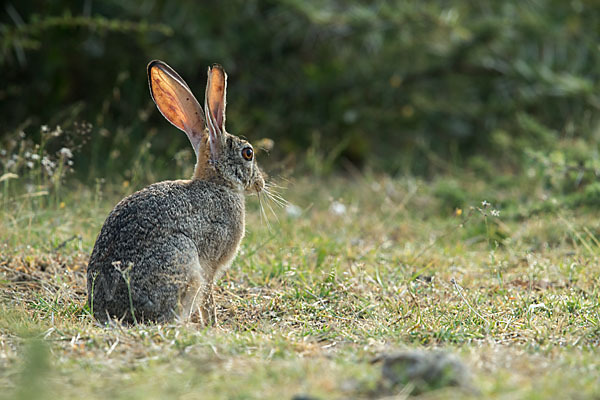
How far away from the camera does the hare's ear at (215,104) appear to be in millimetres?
4723

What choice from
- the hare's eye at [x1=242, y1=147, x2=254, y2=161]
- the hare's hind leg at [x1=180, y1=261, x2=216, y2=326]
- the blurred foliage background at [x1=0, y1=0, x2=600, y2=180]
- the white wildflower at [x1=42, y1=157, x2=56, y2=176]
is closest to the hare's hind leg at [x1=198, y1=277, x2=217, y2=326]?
the hare's hind leg at [x1=180, y1=261, x2=216, y2=326]

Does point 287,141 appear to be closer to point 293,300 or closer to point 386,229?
point 386,229

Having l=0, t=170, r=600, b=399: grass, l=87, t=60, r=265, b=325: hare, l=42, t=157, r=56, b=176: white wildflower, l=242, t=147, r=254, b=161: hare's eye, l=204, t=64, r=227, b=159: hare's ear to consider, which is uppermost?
l=204, t=64, r=227, b=159: hare's ear

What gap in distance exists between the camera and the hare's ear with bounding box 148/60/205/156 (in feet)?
15.9

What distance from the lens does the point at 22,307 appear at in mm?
4395

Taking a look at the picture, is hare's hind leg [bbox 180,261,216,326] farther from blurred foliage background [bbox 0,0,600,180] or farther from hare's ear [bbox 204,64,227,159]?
blurred foliage background [bbox 0,0,600,180]

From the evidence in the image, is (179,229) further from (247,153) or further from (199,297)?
(247,153)

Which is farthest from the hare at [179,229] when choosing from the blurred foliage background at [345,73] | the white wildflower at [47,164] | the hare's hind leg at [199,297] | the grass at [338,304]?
the blurred foliage background at [345,73]

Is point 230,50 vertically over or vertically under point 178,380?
over

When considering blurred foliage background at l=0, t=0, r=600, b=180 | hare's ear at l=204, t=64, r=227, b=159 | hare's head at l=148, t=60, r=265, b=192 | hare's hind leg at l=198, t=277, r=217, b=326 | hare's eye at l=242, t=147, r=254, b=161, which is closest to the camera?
hare's hind leg at l=198, t=277, r=217, b=326

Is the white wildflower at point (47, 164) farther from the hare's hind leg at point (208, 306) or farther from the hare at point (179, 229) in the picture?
the hare's hind leg at point (208, 306)

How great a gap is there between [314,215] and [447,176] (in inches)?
78.5

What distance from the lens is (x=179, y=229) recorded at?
14.5 feet

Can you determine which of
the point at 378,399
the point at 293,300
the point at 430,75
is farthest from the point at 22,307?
the point at 430,75
